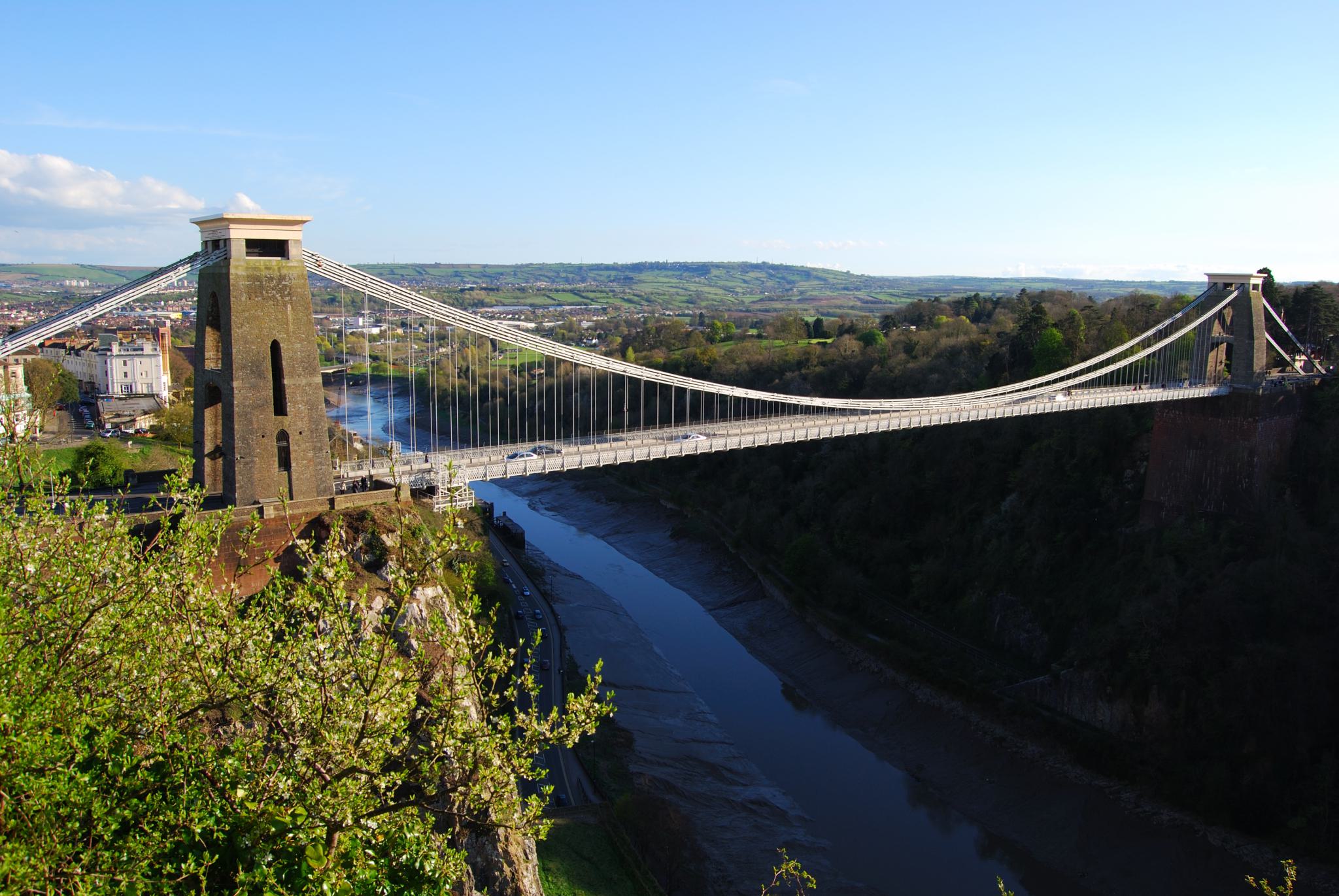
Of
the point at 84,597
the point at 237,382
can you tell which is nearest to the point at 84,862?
the point at 84,597

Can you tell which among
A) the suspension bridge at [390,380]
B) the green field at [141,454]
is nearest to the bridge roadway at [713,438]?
the suspension bridge at [390,380]

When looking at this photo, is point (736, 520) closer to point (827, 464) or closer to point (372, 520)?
point (827, 464)

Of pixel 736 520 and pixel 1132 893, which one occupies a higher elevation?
pixel 736 520

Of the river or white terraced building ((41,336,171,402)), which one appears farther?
white terraced building ((41,336,171,402))

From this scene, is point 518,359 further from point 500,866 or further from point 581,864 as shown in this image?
point 500,866

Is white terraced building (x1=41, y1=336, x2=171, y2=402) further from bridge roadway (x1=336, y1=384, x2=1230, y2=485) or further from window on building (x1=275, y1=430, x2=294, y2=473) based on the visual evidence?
window on building (x1=275, y1=430, x2=294, y2=473)

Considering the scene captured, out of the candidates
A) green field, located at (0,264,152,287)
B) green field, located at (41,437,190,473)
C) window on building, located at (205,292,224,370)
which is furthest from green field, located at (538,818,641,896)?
green field, located at (0,264,152,287)

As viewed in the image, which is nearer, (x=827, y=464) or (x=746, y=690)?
(x=746, y=690)
